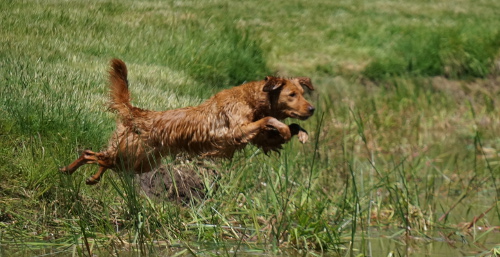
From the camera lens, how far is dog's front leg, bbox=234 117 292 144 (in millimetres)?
5691

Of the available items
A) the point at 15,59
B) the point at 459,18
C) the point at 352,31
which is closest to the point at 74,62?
the point at 15,59

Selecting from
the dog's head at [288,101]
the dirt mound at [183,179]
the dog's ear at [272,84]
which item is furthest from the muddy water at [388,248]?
the dirt mound at [183,179]

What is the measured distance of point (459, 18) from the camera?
52.5 feet

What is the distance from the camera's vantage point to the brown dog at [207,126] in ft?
20.0

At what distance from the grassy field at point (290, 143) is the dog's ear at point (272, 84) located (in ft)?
1.73

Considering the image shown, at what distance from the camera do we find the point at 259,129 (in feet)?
19.3

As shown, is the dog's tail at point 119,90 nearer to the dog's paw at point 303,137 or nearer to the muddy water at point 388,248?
the muddy water at point 388,248

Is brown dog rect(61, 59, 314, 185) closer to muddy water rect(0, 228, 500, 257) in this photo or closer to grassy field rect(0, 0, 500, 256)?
grassy field rect(0, 0, 500, 256)

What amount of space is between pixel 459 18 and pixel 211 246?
Result: 11.6 m

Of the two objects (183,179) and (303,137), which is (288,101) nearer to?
(303,137)

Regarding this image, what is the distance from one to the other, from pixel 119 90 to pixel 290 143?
74.5 inches

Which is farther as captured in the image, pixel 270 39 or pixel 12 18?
pixel 270 39

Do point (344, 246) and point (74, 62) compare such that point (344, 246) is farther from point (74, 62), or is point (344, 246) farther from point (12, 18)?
point (12, 18)

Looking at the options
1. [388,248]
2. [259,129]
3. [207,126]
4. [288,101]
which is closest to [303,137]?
[259,129]
